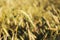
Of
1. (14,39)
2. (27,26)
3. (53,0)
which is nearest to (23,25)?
(27,26)

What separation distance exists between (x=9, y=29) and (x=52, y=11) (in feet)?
1.65

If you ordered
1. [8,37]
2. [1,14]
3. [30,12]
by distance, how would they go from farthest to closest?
[30,12], [1,14], [8,37]

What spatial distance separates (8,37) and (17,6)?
404mm

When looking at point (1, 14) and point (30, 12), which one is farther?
point (30, 12)

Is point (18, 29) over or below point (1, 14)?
below

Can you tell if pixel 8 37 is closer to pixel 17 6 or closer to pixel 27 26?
pixel 27 26

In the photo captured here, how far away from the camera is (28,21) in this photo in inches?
71.6

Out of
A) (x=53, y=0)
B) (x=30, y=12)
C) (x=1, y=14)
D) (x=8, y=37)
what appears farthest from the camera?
(x=53, y=0)

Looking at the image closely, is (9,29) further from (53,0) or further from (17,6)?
(53,0)

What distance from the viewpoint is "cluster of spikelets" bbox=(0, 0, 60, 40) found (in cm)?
173

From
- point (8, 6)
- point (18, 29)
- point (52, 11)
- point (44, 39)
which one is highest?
point (8, 6)

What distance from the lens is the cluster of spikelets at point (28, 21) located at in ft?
5.67

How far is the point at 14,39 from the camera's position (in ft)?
5.52

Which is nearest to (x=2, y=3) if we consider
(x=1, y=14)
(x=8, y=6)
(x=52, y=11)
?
(x=8, y=6)
